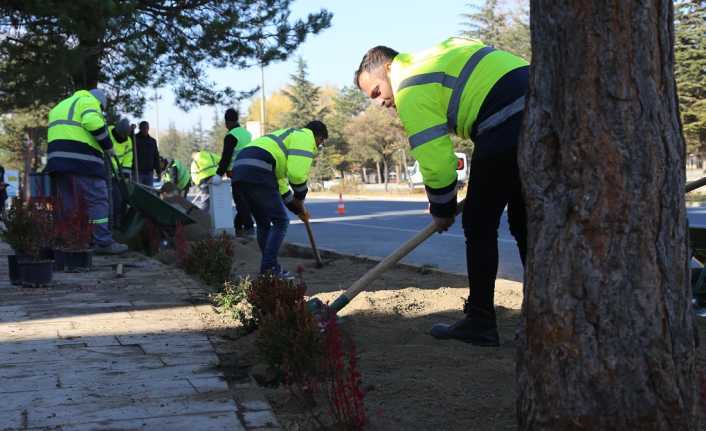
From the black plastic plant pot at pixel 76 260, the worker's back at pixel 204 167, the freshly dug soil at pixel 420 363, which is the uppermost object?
the worker's back at pixel 204 167

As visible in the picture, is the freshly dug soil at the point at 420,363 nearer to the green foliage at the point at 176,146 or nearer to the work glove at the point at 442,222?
the work glove at the point at 442,222

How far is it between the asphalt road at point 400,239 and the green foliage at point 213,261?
202 centimetres

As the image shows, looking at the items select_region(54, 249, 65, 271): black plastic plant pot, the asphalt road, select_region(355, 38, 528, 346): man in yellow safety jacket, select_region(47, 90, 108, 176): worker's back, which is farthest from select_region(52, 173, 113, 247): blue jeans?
select_region(355, 38, 528, 346): man in yellow safety jacket

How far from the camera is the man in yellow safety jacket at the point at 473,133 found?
4.33 m

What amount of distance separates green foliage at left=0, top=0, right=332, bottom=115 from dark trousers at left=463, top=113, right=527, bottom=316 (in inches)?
392

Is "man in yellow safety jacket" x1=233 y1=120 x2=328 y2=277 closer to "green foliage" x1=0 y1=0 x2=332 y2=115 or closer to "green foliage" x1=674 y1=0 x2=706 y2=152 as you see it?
"green foliage" x1=0 y1=0 x2=332 y2=115

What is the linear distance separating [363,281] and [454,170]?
80 centimetres

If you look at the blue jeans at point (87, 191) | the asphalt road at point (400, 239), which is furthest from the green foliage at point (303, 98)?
the blue jeans at point (87, 191)

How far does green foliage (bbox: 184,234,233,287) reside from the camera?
23.7ft

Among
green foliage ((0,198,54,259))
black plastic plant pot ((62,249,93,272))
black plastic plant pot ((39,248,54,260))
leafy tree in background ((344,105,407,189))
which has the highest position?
leafy tree in background ((344,105,407,189))

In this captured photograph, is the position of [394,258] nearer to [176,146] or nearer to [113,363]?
[113,363]

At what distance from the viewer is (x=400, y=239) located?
13680 millimetres

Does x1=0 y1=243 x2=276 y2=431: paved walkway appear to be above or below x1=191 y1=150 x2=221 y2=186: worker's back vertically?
below

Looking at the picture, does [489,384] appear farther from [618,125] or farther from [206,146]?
[206,146]
